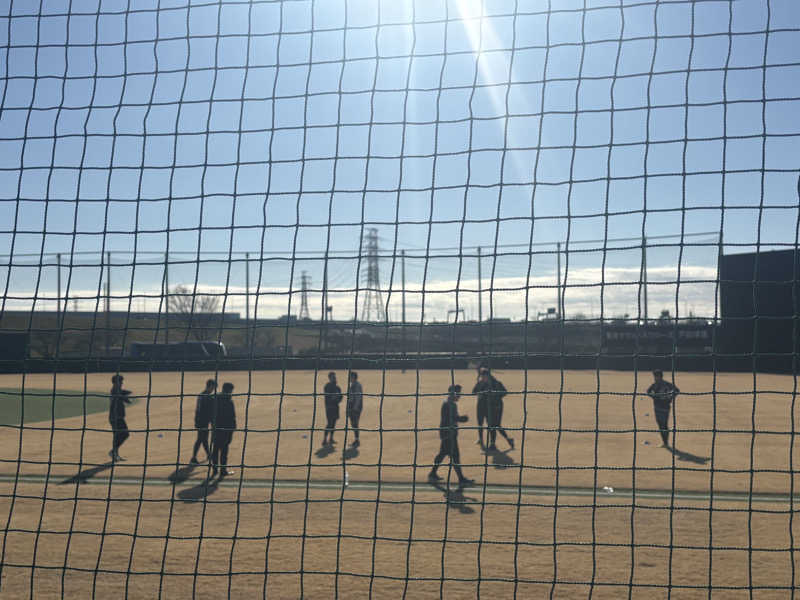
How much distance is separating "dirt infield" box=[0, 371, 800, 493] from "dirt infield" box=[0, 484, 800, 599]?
A: 0.66 metres

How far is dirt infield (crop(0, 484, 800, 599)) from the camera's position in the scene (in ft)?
23.2

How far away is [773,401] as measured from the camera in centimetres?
2636

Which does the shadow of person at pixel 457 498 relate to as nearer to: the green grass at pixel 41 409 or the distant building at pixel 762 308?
the green grass at pixel 41 409

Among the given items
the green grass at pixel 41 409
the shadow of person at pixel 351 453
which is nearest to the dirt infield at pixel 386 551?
the shadow of person at pixel 351 453

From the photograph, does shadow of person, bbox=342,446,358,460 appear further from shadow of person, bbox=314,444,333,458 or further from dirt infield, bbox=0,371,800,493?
shadow of person, bbox=314,444,333,458

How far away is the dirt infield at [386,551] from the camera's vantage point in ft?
23.2

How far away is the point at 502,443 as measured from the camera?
1559cm

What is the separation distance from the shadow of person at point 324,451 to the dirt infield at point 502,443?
110 mm

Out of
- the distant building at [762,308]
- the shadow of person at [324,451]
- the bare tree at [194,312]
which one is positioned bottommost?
the shadow of person at [324,451]

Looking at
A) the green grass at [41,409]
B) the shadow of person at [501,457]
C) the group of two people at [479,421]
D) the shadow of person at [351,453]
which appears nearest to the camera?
the group of two people at [479,421]

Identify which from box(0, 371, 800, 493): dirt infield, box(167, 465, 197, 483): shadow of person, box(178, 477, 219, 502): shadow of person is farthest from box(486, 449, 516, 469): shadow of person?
box(167, 465, 197, 483): shadow of person

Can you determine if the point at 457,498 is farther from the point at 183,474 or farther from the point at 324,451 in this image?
the point at 324,451

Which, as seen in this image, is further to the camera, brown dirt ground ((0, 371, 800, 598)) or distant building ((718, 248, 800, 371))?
distant building ((718, 248, 800, 371))

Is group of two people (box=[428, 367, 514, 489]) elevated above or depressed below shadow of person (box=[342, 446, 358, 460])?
above
